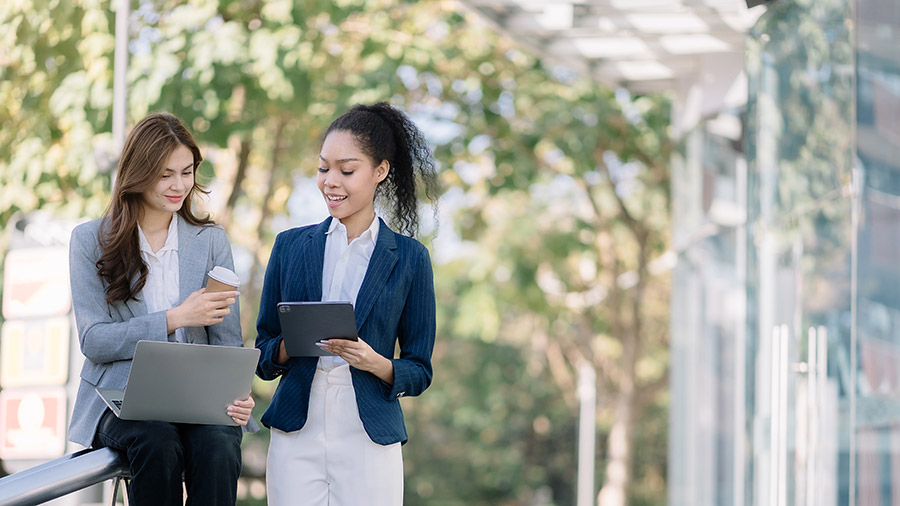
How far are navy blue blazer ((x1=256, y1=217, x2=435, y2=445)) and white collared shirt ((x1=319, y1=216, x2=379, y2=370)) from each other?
26mm

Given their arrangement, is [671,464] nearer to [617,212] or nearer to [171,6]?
[617,212]

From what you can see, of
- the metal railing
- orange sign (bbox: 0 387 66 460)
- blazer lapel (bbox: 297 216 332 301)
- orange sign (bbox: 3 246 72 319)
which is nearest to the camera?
the metal railing

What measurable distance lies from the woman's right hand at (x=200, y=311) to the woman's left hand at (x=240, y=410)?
0.22m

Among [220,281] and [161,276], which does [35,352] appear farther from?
[220,281]

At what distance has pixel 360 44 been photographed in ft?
35.7

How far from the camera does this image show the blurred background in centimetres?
524

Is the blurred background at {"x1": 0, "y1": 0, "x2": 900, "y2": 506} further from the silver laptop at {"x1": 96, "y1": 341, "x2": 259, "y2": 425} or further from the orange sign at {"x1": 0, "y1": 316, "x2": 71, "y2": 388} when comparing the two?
the silver laptop at {"x1": 96, "y1": 341, "x2": 259, "y2": 425}

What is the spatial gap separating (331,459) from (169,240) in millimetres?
767

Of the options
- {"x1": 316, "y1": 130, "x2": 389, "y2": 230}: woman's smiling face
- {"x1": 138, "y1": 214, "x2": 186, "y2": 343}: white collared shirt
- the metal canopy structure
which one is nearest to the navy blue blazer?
{"x1": 316, "y1": 130, "x2": 389, "y2": 230}: woman's smiling face

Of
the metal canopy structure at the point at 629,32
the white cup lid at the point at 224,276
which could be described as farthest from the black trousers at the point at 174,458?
the metal canopy structure at the point at 629,32

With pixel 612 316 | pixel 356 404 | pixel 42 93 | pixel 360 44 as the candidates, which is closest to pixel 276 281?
pixel 356 404

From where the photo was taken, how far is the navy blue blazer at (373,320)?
3127 mm

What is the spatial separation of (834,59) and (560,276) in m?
8.11

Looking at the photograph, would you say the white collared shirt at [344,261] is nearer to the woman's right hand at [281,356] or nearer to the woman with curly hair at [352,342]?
the woman with curly hair at [352,342]
